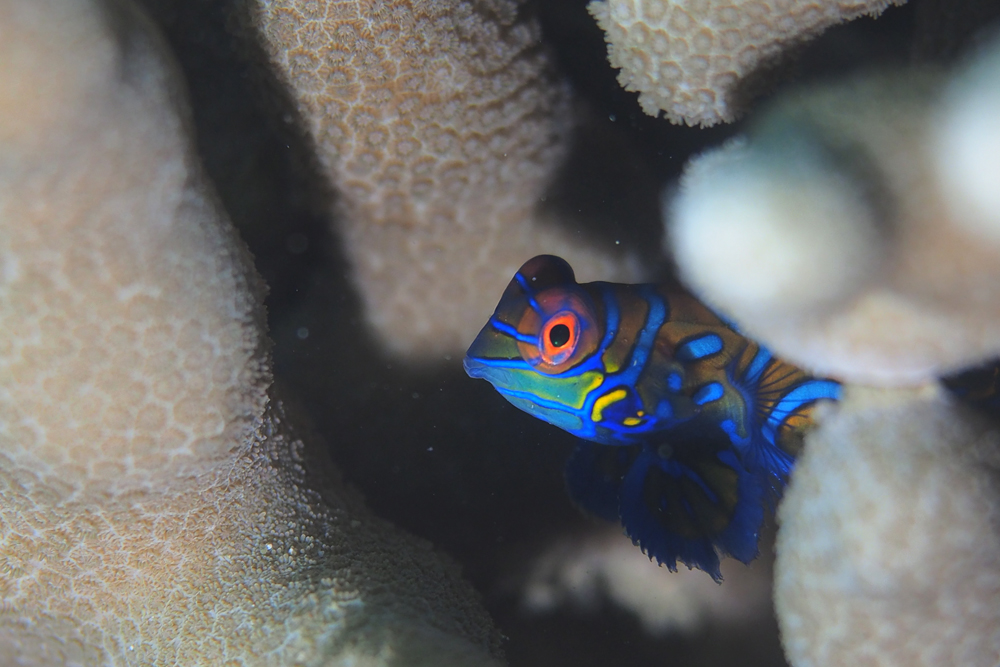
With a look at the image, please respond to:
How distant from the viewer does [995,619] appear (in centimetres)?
133

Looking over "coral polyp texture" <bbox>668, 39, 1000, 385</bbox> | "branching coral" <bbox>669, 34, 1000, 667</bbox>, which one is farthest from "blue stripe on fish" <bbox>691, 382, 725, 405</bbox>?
"coral polyp texture" <bbox>668, 39, 1000, 385</bbox>

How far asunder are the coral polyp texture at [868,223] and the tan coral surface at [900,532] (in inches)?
6.3

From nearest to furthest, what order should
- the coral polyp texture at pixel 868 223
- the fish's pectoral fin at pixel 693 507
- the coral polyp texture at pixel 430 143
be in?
the coral polyp texture at pixel 868 223, the coral polyp texture at pixel 430 143, the fish's pectoral fin at pixel 693 507

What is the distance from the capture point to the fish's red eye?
2.45 meters

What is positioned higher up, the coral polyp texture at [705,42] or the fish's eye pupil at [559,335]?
the coral polyp texture at [705,42]

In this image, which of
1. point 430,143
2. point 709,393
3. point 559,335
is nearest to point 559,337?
point 559,335

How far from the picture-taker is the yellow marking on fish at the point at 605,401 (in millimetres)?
2641

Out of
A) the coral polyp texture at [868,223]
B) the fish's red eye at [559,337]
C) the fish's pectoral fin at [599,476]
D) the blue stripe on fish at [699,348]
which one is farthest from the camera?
the fish's pectoral fin at [599,476]

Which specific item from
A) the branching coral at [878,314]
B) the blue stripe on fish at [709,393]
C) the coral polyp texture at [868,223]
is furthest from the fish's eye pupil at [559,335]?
the coral polyp texture at [868,223]

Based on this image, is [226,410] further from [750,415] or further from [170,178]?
[750,415]

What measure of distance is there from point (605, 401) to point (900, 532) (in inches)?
57.1

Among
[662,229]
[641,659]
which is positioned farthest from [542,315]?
[641,659]

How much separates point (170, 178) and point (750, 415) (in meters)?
2.22

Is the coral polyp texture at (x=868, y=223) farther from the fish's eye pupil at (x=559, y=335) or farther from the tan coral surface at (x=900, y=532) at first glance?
the fish's eye pupil at (x=559, y=335)
